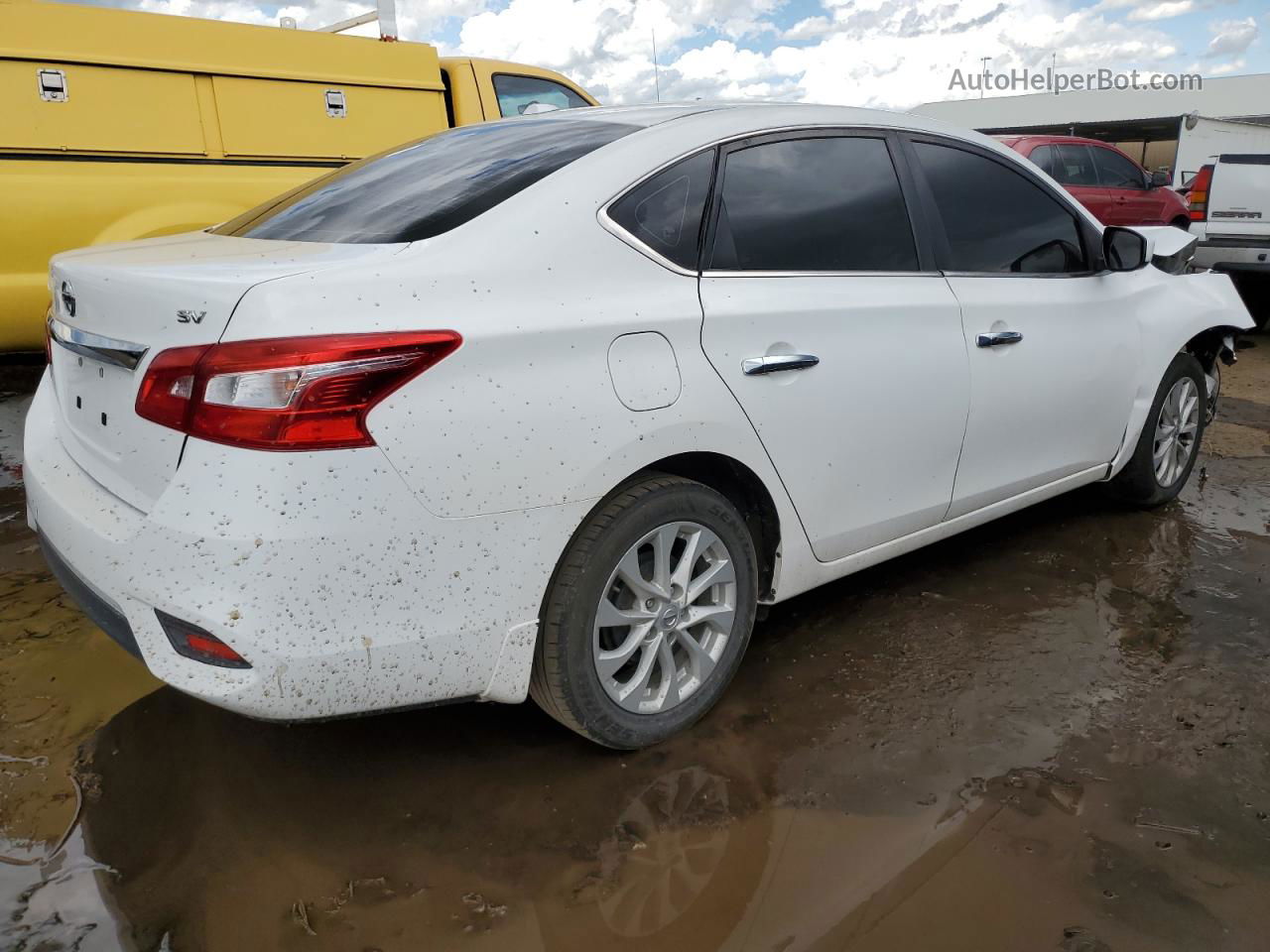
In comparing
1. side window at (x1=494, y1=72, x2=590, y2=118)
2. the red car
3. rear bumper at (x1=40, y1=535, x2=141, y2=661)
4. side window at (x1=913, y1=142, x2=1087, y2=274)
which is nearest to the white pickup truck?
the red car

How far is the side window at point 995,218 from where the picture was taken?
311 cm

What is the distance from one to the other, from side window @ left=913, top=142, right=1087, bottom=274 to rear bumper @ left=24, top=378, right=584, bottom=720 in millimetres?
1733

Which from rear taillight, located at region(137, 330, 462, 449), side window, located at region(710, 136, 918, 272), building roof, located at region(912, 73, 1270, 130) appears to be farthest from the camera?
building roof, located at region(912, 73, 1270, 130)

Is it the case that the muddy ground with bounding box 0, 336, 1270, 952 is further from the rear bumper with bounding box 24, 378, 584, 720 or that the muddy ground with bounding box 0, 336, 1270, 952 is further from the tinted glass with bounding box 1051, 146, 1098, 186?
the tinted glass with bounding box 1051, 146, 1098, 186

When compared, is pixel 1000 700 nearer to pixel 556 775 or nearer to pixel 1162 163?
pixel 556 775

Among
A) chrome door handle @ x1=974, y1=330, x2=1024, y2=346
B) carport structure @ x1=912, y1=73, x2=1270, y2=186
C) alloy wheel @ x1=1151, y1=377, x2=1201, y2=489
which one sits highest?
carport structure @ x1=912, y1=73, x2=1270, y2=186

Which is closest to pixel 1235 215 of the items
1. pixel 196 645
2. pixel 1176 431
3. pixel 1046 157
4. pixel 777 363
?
pixel 1046 157

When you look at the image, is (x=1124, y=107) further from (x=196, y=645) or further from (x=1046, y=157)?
(x=196, y=645)

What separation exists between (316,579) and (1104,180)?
12322 millimetres

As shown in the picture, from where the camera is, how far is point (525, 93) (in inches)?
247

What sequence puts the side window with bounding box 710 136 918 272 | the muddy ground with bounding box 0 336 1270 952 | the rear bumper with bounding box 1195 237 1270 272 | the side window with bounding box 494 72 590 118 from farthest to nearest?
the rear bumper with bounding box 1195 237 1270 272, the side window with bounding box 494 72 590 118, the side window with bounding box 710 136 918 272, the muddy ground with bounding box 0 336 1270 952

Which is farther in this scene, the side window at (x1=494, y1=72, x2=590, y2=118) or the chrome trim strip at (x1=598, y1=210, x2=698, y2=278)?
the side window at (x1=494, y1=72, x2=590, y2=118)

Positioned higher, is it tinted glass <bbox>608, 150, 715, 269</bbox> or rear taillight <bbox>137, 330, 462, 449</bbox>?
tinted glass <bbox>608, 150, 715, 269</bbox>

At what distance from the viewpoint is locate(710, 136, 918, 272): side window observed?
8.34 feet
